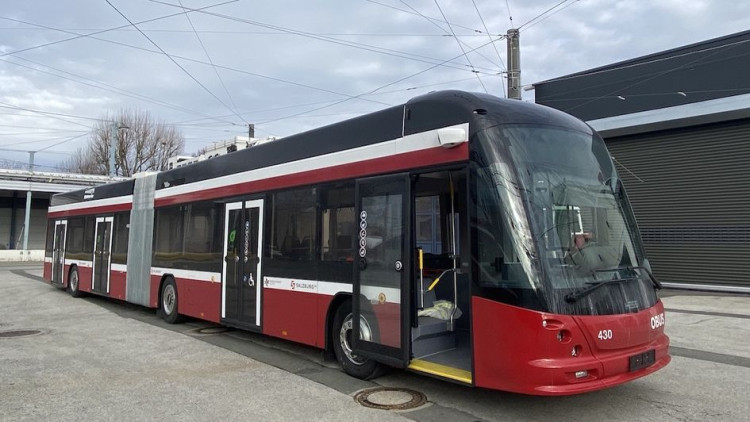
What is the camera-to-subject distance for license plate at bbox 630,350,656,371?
4809 millimetres

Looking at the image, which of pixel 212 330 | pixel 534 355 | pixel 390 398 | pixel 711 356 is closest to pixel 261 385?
pixel 390 398

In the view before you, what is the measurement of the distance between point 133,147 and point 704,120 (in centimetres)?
4401

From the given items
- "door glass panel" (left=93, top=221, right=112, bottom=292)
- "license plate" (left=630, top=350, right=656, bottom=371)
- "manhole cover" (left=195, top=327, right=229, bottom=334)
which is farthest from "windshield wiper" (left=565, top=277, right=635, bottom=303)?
"door glass panel" (left=93, top=221, right=112, bottom=292)

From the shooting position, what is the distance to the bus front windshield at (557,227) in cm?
465

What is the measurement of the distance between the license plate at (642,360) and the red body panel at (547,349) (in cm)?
5

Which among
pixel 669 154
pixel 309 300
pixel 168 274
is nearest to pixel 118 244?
pixel 168 274

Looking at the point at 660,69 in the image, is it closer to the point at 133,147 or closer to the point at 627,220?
the point at 627,220

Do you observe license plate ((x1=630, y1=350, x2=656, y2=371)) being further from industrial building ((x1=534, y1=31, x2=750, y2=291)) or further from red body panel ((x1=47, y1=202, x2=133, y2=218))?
red body panel ((x1=47, y1=202, x2=133, y2=218))

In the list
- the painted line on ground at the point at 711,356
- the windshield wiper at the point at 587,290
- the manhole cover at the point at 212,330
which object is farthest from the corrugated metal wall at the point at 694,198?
the manhole cover at the point at 212,330

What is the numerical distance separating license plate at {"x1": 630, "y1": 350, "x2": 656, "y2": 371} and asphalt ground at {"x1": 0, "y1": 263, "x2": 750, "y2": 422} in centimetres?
50

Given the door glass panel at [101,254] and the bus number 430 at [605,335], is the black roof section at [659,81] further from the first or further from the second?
the door glass panel at [101,254]

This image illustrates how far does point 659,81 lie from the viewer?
53.2ft

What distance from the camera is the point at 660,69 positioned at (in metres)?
16.1

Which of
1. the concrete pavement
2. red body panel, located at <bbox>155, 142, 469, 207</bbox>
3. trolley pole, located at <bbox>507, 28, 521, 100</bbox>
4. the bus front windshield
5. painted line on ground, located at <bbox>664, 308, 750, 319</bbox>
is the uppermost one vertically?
trolley pole, located at <bbox>507, 28, 521, 100</bbox>
